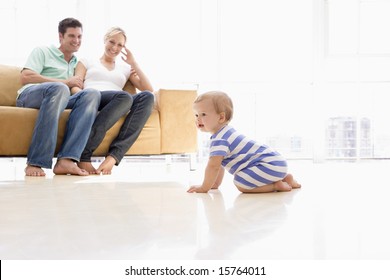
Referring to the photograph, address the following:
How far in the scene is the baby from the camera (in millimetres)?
1775

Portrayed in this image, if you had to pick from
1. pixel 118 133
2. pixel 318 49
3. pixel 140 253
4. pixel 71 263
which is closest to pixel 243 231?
pixel 140 253

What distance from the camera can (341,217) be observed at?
1253 mm

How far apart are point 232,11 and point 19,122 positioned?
336 cm

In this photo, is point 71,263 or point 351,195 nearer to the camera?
point 71,263

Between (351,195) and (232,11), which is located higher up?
(232,11)

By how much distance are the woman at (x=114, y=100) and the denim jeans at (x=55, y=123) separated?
4.1 inches

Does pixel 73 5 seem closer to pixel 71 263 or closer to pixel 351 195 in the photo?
pixel 351 195

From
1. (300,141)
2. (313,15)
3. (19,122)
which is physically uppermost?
(313,15)

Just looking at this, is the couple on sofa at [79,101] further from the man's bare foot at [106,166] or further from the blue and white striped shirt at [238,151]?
the blue and white striped shirt at [238,151]

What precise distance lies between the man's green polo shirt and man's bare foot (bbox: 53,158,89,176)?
1.99 ft

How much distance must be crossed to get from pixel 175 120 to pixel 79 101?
0.71 metres

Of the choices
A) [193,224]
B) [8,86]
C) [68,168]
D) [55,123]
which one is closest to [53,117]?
[55,123]

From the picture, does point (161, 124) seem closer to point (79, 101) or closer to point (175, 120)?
point (175, 120)

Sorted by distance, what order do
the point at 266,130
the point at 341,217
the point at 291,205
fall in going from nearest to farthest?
A: the point at 341,217, the point at 291,205, the point at 266,130
